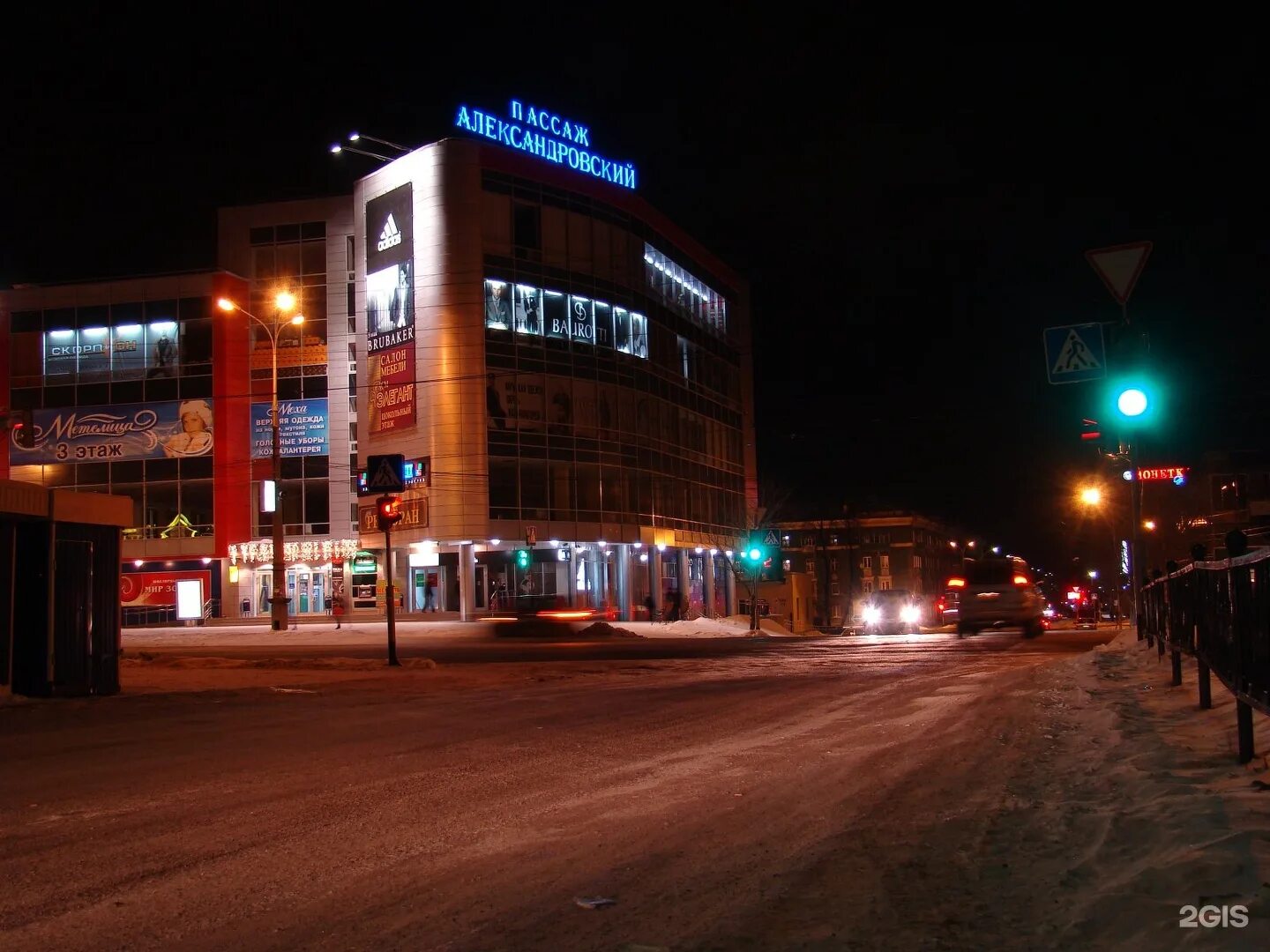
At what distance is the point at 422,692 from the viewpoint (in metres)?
15.9

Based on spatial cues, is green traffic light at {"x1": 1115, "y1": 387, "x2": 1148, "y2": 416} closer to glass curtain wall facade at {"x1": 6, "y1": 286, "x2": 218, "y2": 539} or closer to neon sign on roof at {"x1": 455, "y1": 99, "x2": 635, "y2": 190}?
neon sign on roof at {"x1": 455, "y1": 99, "x2": 635, "y2": 190}

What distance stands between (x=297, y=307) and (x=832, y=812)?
181ft

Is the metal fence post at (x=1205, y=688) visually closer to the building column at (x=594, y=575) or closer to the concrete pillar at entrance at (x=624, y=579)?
the building column at (x=594, y=575)

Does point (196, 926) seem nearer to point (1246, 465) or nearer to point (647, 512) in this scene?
point (1246, 465)

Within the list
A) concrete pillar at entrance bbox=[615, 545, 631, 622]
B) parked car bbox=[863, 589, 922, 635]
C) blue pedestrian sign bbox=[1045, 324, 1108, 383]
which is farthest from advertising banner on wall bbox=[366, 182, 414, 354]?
blue pedestrian sign bbox=[1045, 324, 1108, 383]

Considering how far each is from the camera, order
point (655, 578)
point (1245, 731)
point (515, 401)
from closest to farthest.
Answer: point (1245, 731)
point (515, 401)
point (655, 578)

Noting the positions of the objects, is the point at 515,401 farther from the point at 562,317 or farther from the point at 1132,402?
the point at 1132,402

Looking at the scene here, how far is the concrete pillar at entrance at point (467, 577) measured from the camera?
49.9 meters

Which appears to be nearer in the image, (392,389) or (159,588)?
(392,389)

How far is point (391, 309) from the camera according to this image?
2039 inches

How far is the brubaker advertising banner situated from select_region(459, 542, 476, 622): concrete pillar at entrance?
6400 millimetres

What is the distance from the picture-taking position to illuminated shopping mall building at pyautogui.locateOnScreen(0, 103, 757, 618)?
50000mm

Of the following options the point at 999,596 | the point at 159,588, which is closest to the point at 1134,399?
the point at 999,596

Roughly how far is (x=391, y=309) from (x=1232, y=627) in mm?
47892
